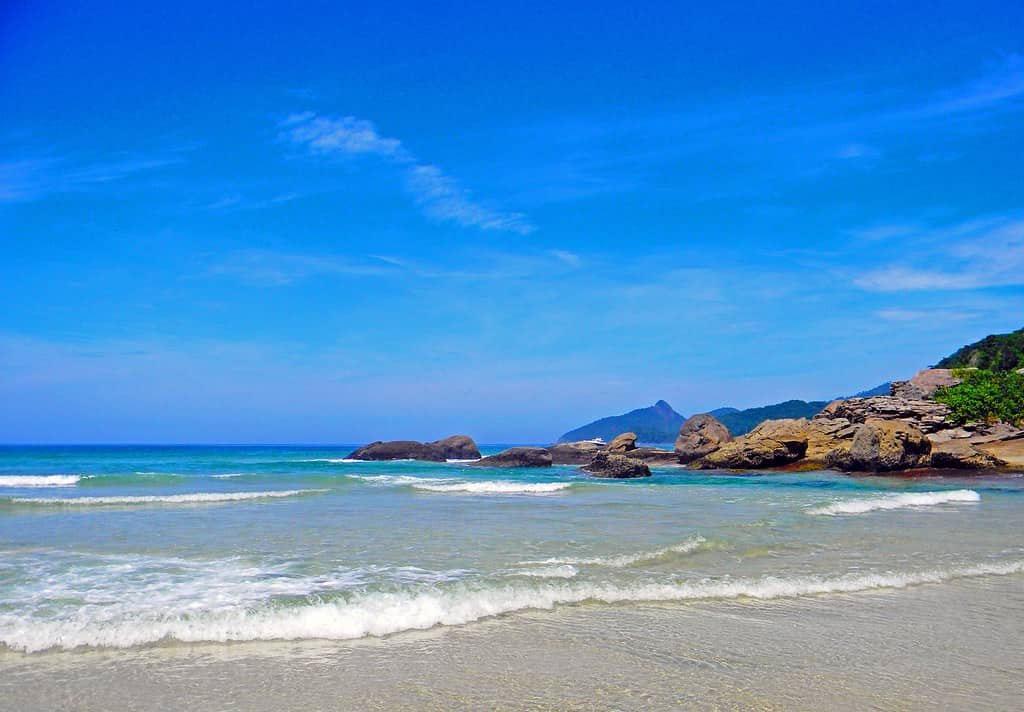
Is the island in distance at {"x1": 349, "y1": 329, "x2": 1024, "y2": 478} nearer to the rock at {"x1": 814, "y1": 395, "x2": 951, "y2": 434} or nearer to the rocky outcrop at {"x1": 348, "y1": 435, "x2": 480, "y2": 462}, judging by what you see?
the rock at {"x1": 814, "y1": 395, "x2": 951, "y2": 434}

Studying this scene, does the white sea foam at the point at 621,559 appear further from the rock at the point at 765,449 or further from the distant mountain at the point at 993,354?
the distant mountain at the point at 993,354

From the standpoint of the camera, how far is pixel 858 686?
6074mm

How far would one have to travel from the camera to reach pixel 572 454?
61094 mm

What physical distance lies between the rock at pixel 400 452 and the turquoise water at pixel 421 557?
40457mm

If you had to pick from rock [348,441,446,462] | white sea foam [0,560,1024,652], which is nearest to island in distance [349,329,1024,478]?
rock [348,441,446,462]

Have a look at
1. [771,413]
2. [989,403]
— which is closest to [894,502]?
[989,403]

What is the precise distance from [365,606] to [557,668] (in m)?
2.88

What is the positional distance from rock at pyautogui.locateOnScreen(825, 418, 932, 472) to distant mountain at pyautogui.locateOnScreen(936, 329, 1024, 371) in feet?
111

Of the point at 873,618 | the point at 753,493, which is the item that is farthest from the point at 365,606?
the point at 753,493

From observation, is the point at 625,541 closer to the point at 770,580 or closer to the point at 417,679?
the point at 770,580

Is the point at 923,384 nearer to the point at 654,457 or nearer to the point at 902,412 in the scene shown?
the point at 902,412

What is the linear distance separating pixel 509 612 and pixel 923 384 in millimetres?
55568

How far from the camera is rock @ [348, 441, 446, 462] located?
208ft

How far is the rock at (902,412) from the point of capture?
43812 millimetres
